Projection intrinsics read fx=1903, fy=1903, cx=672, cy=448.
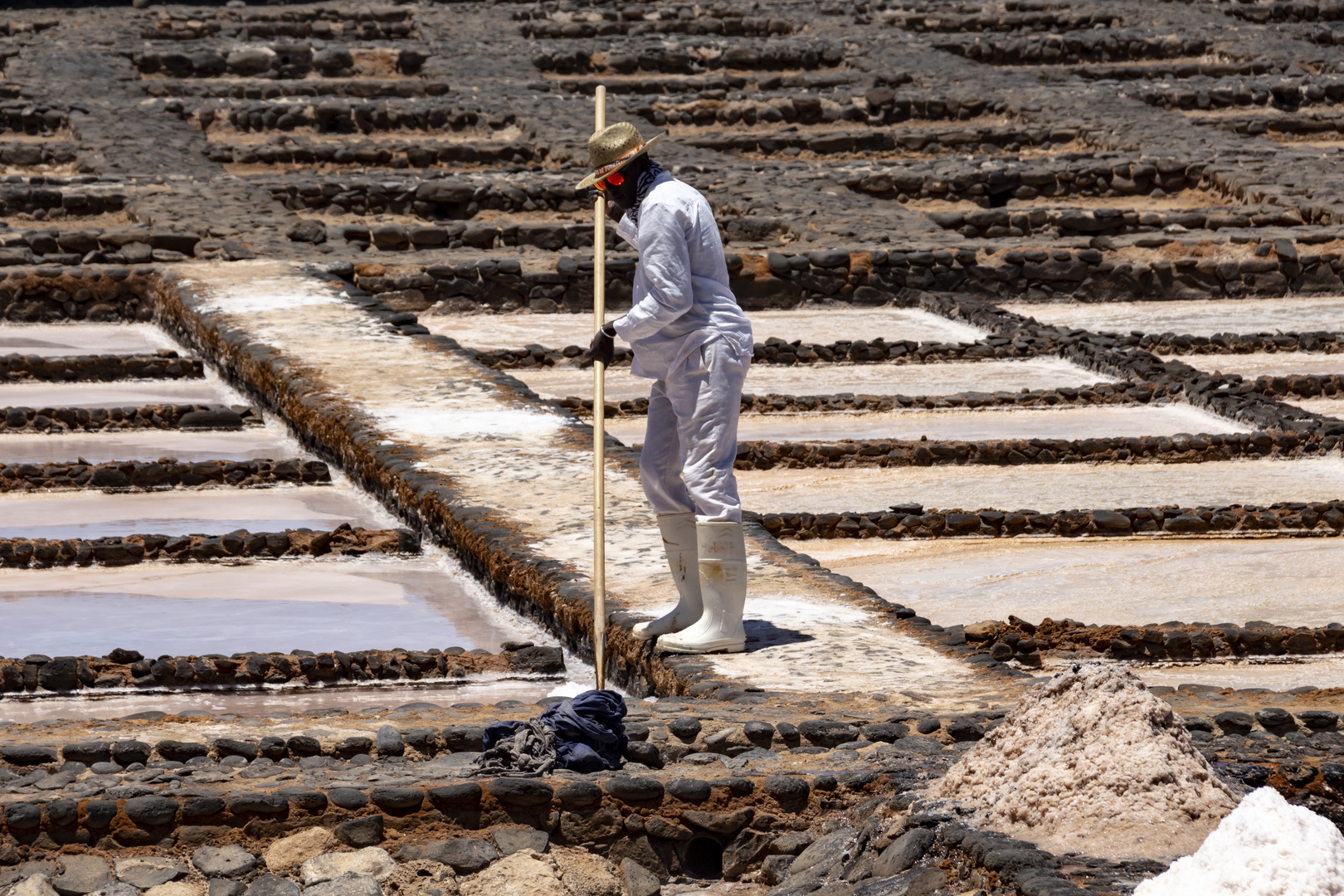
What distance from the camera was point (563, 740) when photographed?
479 cm

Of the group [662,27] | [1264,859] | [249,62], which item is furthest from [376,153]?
[1264,859]

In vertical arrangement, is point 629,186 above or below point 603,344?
above

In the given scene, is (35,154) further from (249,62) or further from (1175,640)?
(1175,640)

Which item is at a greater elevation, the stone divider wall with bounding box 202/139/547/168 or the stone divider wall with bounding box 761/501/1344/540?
the stone divider wall with bounding box 202/139/547/168

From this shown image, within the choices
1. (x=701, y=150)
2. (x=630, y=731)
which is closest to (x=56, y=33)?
(x=701, y=150)

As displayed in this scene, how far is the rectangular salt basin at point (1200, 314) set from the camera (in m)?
14.4

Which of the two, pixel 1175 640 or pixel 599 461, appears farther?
pixel 1175 640

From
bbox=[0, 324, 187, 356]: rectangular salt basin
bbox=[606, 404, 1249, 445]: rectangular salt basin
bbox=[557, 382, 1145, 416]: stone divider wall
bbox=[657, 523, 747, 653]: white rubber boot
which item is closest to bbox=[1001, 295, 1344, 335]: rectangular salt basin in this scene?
bbox=[557, 382, 1145, 416]: stone divider wall

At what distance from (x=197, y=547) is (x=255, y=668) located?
1772 mm

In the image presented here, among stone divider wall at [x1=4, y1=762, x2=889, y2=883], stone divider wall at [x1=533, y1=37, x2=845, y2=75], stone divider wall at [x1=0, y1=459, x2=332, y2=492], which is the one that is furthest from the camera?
stone divider wall at [x1=533, y1=37, x2=845, y2=75]

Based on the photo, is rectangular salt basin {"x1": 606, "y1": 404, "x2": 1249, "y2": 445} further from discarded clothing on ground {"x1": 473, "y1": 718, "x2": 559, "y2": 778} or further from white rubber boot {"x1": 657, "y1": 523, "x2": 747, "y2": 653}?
discarded clothing on ground {"x1": 473, "y1": 718, "x2": 559, "y2": 778}

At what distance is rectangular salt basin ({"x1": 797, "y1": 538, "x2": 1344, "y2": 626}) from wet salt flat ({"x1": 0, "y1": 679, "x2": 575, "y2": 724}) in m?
1.68

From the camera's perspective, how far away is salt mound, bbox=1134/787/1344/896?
10.5 feet

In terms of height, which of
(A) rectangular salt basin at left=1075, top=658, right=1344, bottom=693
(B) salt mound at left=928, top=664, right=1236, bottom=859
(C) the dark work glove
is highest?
(C) the dark work glove
